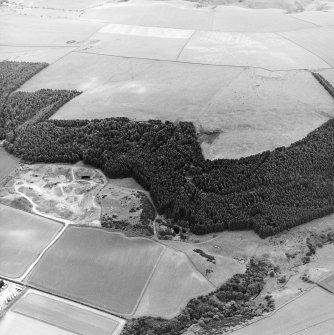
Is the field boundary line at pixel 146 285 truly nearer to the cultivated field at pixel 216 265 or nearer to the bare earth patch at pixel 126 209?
the cultivated field at pixel 216 265

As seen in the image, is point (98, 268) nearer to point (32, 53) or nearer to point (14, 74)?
point (14, 74)

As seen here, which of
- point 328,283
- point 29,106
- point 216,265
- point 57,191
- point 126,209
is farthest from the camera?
point 29,106

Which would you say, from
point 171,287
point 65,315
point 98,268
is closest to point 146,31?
point 98,268

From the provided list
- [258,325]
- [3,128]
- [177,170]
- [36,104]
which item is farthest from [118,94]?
[258,325]

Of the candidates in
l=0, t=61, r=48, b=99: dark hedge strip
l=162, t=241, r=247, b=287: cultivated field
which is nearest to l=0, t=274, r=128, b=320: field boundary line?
l=162, t=241, r=247, b=287: cultivated field

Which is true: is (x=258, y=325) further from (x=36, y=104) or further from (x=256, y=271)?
(x=36, y=104)

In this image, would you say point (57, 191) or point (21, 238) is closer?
point (21, 238)

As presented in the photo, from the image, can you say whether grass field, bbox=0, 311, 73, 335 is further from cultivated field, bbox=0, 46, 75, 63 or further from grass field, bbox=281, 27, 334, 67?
grass field, bbox=281, 27, 334, 67
